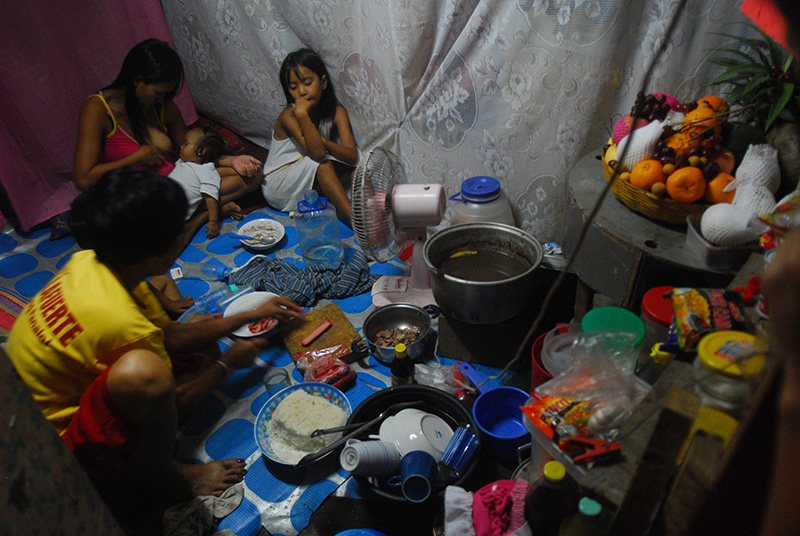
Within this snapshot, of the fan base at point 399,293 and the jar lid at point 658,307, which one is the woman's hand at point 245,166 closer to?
the fan base at point 399,293

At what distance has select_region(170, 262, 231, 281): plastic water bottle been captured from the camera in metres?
2.78

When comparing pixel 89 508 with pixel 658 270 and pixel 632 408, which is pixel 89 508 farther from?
pixel 658 270

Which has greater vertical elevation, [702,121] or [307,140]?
[702,121]

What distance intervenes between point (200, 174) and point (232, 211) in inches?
12.7

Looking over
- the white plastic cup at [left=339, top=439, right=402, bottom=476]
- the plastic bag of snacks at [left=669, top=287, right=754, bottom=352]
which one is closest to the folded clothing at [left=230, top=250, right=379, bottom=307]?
the white plastic cup at [left=339, top=439, right=402, bottom=476]

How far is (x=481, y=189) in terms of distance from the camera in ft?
7.43

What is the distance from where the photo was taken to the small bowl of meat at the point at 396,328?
209 centimetres

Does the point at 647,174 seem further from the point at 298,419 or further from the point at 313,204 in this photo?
the point at 313,204

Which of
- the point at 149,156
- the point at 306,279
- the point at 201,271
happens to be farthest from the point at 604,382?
the point at 149,156

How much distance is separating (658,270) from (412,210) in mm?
1020

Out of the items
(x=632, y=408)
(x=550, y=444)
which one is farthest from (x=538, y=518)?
(x=632, y=408)

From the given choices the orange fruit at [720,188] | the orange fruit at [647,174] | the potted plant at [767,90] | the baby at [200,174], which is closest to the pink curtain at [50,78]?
the baby at [200,174]

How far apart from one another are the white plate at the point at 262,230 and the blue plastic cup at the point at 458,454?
1.87 metres

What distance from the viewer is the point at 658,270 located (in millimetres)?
1807
